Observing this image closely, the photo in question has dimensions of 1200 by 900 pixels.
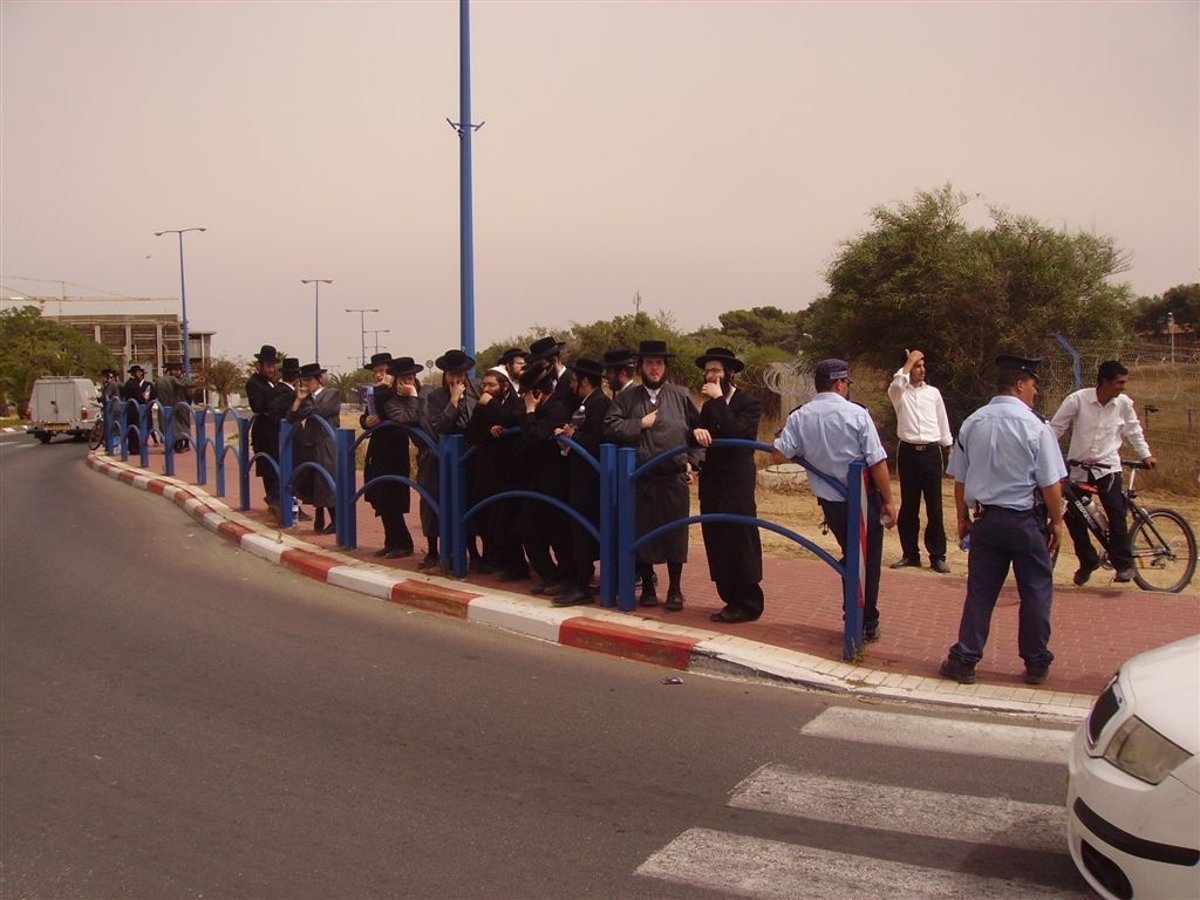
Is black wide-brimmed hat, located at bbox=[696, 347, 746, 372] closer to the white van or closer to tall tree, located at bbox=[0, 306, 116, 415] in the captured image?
the white van

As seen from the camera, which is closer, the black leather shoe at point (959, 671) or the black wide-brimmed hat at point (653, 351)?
the black leather shoe at point (959, 671)

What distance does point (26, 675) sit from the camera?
6.71m

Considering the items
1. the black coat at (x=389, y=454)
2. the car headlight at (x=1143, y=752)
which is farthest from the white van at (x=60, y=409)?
the car headlight at (x=1143, y=752)

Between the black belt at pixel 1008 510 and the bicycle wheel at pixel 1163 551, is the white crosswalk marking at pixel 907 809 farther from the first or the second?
the bicycle wheel at pixel 1163 551

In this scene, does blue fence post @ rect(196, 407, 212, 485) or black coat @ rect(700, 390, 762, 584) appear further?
blue fence post @ rect(196, 407, 212, 485)

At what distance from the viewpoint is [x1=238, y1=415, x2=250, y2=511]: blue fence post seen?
12.6 m

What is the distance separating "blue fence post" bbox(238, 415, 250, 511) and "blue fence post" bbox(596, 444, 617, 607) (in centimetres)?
618

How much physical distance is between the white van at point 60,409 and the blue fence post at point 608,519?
2781 centimetres

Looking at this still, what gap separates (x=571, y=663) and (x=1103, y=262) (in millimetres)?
16106

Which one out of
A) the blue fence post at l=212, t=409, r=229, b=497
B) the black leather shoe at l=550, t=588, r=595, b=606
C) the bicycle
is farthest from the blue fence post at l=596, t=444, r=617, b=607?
the blue fence post at l=212, t=409, r=229, b=497

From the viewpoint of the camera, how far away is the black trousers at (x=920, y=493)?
30.3 feet

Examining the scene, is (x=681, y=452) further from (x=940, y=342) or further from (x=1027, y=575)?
(x=940, y=342)

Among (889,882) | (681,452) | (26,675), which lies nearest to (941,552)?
(681,452)

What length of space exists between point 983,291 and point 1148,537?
11261 millimetres
